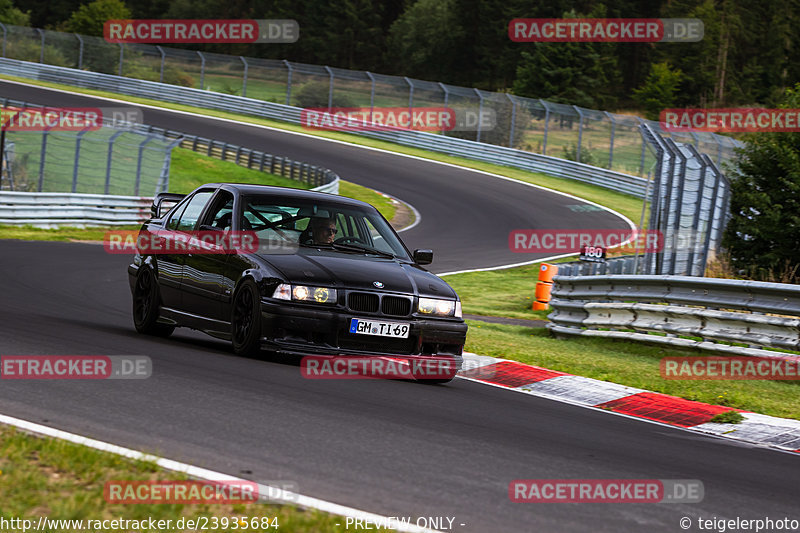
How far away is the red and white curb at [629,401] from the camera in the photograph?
7.95 meters

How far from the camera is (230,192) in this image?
31.0ft

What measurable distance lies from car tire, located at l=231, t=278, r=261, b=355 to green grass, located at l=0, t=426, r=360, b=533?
10.9 feet

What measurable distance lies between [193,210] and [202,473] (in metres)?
5.60

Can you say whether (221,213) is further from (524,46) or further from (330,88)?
(524,46)

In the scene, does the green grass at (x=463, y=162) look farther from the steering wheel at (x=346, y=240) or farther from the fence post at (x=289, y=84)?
the steering wheel at (x=346, y=240)

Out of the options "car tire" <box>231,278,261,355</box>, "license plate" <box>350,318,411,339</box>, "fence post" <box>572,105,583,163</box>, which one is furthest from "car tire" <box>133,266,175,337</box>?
"fence post" <box>572,105,583,163</box>

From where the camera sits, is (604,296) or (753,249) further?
(753,249)

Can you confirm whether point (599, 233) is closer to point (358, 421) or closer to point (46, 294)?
point (46, 294)

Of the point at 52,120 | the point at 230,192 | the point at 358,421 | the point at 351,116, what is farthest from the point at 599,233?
the point at 358,421

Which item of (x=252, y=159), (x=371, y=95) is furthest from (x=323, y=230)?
(x=371, y=95)

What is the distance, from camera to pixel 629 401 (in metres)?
9.01

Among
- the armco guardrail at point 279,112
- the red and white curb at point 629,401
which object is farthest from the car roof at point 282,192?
the armco guardrail at point 279,112

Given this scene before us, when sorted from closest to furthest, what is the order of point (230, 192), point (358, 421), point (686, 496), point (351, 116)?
1. point (686, 496)
2. point (358, 421)
3. point (230, 192)
4. point (351, 116)

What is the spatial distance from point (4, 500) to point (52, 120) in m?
31.3
